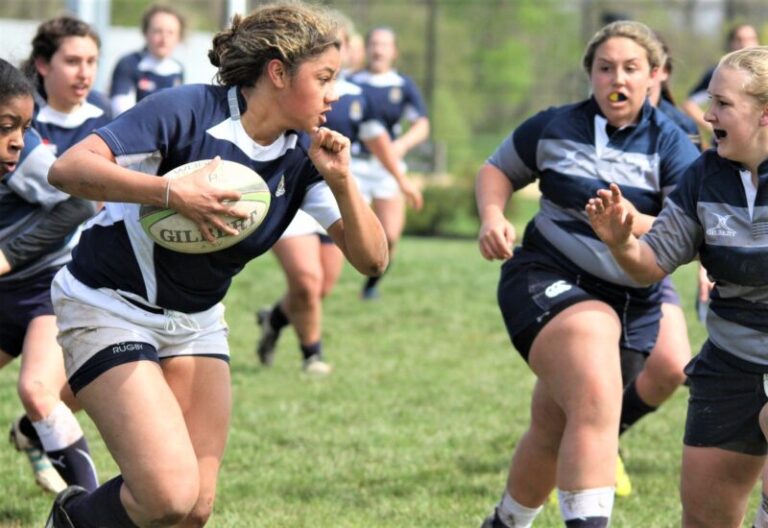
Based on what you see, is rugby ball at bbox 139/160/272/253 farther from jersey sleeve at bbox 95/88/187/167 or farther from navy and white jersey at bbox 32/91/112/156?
navy and white jersey at bbox 32/91/112/156

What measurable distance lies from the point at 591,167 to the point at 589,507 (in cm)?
126

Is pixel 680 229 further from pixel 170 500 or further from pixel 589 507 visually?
pixel 170 500

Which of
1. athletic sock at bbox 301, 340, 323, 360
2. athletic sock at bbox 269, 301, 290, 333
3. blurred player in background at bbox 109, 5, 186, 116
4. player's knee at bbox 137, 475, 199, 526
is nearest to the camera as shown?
player's knee at bbox 137, 475, 199, 526

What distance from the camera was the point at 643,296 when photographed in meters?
4.83

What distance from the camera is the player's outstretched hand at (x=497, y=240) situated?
179 inches

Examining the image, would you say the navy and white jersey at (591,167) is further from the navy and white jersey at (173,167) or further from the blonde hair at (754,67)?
the navy and white jersey at (173,167)

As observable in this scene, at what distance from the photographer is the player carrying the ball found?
369 cm

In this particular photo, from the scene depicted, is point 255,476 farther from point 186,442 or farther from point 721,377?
point 721,377

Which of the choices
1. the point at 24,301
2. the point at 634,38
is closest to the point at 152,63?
the point at 24,301

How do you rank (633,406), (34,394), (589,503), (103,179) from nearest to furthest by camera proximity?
(103,179), (589,503), (34,394), (633,406)

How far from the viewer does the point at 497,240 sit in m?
4.55

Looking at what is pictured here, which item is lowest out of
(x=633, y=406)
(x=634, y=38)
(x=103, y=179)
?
(x=633, y=406)

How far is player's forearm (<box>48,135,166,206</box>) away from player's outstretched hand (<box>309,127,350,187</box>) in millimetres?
453

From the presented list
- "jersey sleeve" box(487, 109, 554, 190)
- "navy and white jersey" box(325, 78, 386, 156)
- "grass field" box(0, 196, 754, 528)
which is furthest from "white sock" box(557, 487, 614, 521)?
"navy and white jersey" box(325, 78, 386, 156)
